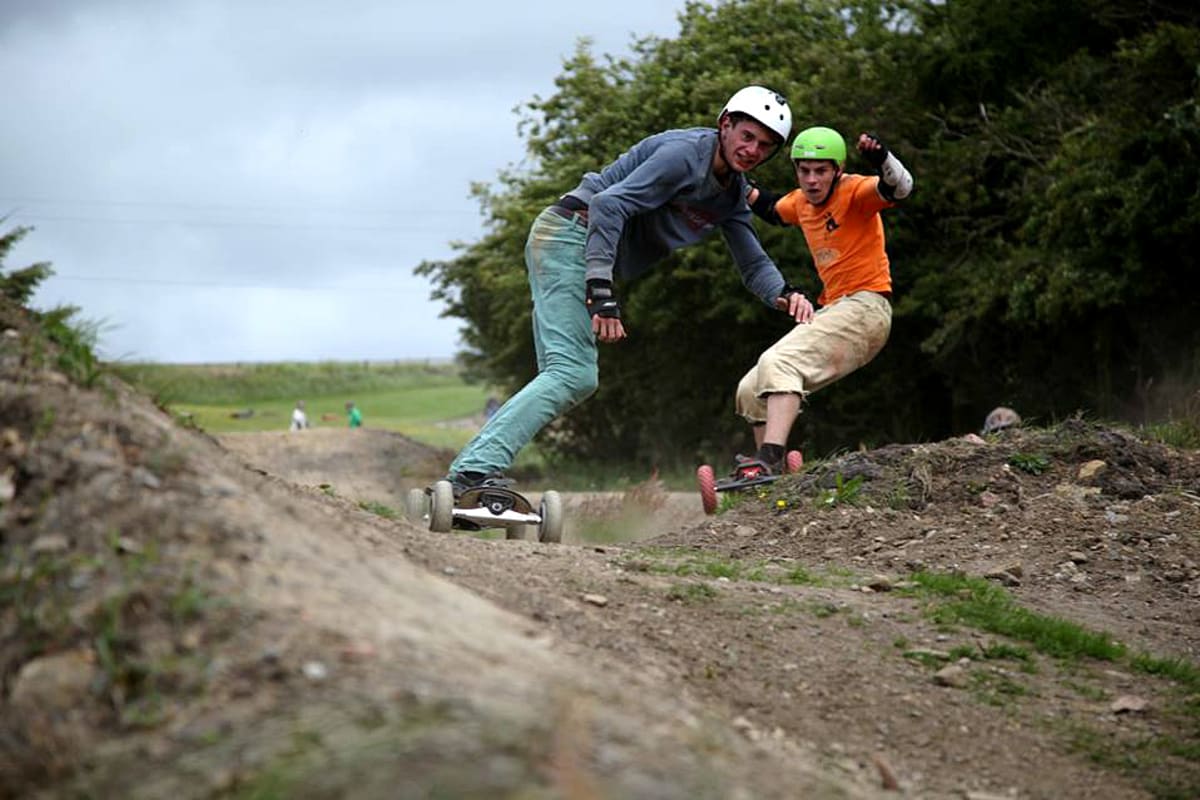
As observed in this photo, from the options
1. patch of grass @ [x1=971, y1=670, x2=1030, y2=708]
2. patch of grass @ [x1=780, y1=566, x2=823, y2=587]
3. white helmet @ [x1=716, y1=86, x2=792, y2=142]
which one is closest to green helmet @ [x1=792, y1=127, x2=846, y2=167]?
white helmet @ [x1=716, y1=86, x2=792, y2=142]

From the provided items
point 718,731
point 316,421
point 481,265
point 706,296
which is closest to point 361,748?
point 718,731

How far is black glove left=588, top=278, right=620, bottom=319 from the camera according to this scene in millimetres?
8438

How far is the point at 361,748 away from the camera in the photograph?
345cm

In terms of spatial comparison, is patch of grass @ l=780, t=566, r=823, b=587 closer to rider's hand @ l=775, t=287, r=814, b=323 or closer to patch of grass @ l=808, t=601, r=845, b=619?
patch of grass @ l=808, t=601, r=845, b=619

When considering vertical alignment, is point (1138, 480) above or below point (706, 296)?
below

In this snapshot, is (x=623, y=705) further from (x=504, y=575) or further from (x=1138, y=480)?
(x=1138, y=480)

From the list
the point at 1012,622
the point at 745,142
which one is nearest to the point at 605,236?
the point at 745,142

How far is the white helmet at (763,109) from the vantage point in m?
8.86

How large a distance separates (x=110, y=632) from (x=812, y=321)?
700 cm

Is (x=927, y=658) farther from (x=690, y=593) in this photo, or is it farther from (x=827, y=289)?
(x=827, y=289)

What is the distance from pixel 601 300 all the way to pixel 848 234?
2.75 m

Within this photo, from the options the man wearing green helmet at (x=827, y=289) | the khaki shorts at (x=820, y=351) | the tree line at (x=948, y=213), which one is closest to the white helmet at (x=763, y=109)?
the man wearing green helmet at (x=827, y=289)

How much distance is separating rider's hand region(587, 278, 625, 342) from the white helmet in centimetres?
126

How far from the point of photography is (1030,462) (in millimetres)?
9977
